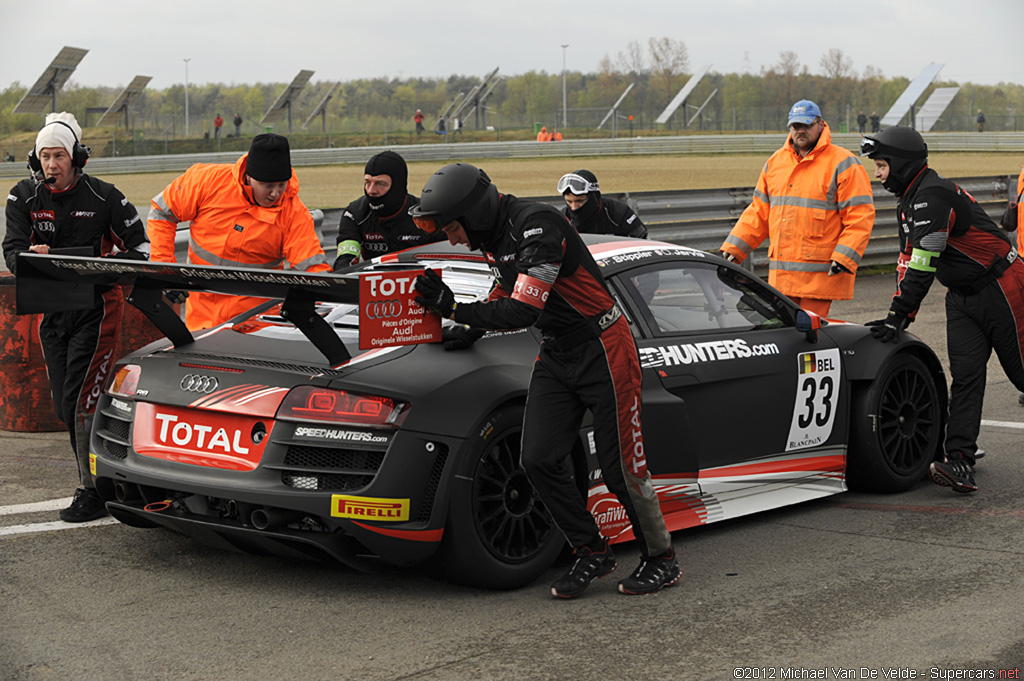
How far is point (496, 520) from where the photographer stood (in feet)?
14.5

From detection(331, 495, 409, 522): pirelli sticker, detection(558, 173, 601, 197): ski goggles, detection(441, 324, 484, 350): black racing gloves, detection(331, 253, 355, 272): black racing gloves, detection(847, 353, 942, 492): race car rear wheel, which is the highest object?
detection(558, 173, 601, 197): ski goggles

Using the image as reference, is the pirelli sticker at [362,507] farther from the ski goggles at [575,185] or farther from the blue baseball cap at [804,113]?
the blue baseball cap at [804,113]

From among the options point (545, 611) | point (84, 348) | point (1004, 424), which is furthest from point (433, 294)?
point (1004, 424)

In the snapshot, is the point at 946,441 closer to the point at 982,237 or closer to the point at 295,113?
the point at 982,237

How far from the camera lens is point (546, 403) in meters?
4.33

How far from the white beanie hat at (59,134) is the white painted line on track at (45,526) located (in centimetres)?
178

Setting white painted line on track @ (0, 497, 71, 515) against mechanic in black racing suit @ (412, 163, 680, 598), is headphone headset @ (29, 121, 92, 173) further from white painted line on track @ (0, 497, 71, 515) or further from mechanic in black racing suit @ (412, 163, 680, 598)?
mechanic in black racing suit @ (412, 163, 680, 598)

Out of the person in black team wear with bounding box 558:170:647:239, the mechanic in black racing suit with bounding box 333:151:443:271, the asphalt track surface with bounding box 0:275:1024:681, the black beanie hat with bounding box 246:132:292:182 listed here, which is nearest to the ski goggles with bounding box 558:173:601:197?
the person in black team wear with bounding box 558:170:647:239

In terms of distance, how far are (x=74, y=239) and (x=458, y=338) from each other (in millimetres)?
2393

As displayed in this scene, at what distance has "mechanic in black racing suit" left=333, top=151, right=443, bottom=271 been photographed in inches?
268

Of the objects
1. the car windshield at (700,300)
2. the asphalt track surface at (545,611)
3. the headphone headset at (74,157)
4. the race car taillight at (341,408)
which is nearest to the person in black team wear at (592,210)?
the car windshield at (700,300)

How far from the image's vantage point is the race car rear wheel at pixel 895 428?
5.81 metres

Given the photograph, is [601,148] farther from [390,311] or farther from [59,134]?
[390,311]

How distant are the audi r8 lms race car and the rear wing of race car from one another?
10 mm
